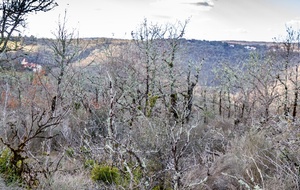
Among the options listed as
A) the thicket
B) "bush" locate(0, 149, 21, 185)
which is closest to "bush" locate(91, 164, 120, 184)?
the thicket

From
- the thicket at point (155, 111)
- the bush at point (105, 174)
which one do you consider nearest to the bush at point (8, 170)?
the thicket at point (155, 111)

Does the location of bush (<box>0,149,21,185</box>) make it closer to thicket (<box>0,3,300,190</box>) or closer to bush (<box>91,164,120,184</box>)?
thicket (<box>0,3,300,190</box>)

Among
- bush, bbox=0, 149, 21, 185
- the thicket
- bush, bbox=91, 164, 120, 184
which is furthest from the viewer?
the thicket

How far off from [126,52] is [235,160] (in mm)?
18520

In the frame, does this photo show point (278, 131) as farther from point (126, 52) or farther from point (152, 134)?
point (126, 52)

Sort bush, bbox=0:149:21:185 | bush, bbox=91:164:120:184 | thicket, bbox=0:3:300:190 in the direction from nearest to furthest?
bush, bbox=0:149:21:185
bush, bbox=91:164:120:184
thicket, bbox=0:3:300:190

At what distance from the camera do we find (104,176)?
16.7 feet

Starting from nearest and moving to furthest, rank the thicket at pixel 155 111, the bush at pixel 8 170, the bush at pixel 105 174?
1. the bush at pixel 8 170
2. the bush at pixel 105 174
3. the thicket at pixel 155 111

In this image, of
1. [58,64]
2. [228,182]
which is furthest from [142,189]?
[58,64]

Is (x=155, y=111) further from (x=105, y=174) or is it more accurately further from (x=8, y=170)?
(x=8, y=170)

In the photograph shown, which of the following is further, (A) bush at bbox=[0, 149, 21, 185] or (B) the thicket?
(B) the thicket

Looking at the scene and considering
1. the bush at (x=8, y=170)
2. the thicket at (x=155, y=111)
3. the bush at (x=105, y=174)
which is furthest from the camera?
the thicket at (x=155, y=111)

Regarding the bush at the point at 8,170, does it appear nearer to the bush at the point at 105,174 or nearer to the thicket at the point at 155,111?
the thicket at the point at 155,111

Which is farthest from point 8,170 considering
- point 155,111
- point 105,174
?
point 155,111
